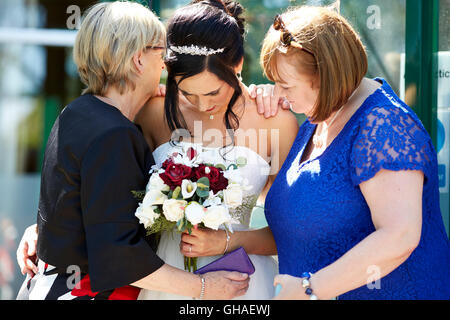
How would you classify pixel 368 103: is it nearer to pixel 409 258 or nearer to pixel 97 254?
pixel 409 258

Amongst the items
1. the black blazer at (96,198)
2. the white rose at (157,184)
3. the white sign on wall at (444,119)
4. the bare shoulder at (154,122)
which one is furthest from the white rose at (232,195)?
the white sign on wall at (444,119)

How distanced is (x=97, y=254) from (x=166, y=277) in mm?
300

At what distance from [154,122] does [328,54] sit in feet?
3.59

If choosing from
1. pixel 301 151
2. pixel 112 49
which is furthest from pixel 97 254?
pixel 301 151

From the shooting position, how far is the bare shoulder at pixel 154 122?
2.74 metres

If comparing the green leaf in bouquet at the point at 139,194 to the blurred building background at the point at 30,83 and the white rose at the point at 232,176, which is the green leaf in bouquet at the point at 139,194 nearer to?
the white rose at the point at 232,176

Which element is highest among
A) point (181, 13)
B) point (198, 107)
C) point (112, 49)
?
point (181, 13)

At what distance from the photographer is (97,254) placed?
1.98 meters

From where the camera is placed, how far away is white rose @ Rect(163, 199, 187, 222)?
1996 mm

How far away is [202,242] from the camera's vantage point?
2293 millimetres

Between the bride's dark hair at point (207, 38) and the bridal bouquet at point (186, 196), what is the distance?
0.51 meters

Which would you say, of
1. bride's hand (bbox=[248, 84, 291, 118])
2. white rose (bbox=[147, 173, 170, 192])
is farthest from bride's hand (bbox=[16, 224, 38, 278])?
bride's hand (bbox=[248, 84, 291, 118])

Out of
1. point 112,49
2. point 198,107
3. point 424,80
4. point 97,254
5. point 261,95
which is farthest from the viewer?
point 424,80

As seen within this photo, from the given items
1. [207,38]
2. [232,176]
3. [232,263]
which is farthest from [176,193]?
[207,38]
